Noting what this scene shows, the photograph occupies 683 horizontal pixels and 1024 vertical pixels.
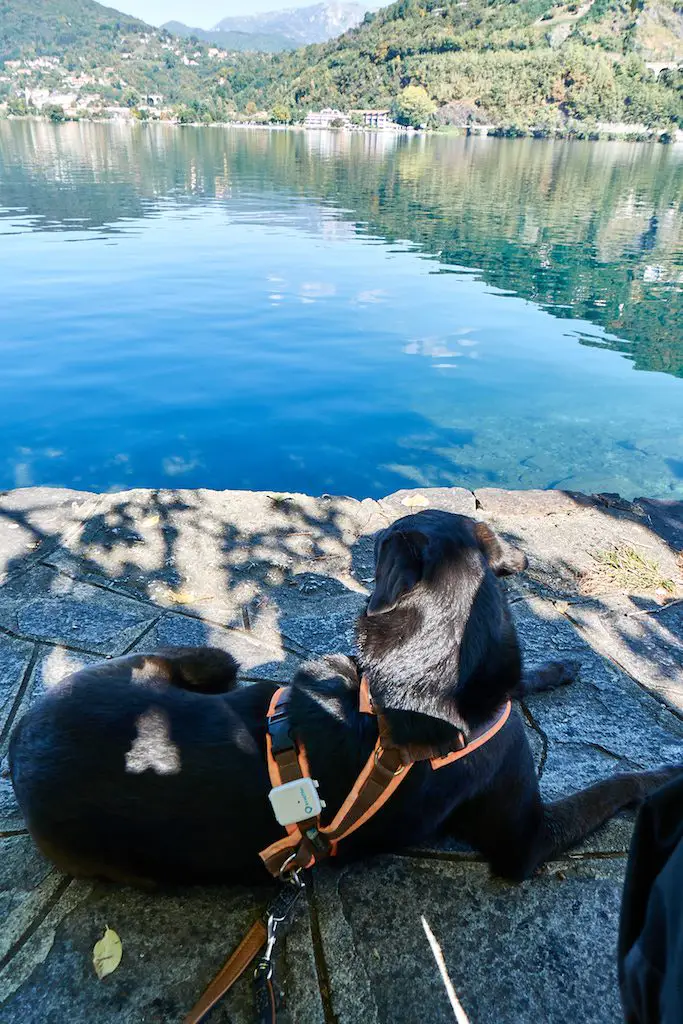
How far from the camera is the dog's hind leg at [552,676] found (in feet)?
11.3

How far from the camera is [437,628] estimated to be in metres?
2.07

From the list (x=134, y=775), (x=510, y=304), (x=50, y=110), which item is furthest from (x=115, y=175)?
(x=50, y=110)

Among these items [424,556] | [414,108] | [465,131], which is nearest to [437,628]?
[424,556]

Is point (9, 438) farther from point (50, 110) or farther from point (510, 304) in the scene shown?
point (50, 110)

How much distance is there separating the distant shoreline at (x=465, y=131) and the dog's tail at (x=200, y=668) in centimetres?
14398

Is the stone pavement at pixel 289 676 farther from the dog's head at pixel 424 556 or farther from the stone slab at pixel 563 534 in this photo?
the dog's head at pixel 424 556

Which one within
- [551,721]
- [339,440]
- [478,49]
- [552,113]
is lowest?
[339,440]

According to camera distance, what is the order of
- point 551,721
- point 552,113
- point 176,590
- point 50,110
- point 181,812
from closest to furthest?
point 181,812, point 551,721, point 176,590, point 552,113, point 50,110

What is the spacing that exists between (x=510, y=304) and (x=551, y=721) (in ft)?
55.1

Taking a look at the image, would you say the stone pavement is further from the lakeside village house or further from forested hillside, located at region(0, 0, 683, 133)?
the lakeside village house

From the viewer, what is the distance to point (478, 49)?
178 meters

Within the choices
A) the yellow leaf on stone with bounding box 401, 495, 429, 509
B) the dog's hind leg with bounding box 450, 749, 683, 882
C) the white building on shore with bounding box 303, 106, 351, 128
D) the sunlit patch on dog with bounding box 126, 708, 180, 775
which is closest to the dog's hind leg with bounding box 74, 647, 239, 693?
the sunlit patch on dog with bounding box 126, 708, 180, 775

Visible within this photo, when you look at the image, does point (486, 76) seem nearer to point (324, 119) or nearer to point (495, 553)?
point (324, 119)

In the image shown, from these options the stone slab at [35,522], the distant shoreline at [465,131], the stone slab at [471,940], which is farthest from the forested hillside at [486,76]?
the stone slab at [471,940]
